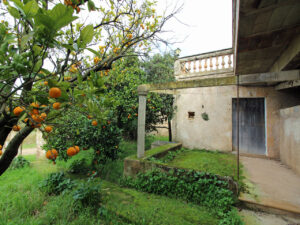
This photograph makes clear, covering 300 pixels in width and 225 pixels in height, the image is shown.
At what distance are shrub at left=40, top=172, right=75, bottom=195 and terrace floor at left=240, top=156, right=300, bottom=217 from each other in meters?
3.97

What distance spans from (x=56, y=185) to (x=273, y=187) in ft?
16.9

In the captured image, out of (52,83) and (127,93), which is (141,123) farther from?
(52,83)

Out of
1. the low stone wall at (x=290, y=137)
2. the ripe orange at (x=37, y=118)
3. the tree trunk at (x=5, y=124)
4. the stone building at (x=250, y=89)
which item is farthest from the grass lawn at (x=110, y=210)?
the low stone wall at (x=290, y=137)

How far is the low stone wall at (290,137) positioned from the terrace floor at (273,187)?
0.83 ft

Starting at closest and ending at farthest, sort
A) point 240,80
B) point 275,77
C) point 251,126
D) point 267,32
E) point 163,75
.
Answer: point 267,32 → point 275,77 → point 240,80 → point 251,126 → point 163,75

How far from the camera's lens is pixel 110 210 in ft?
9.78

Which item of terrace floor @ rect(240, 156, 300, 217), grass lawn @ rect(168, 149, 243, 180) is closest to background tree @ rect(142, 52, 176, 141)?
grass lawn @ rect(168, 149, 243, 180)

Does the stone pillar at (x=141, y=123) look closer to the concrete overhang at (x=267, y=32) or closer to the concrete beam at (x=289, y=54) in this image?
the concrete overhang at (x=267, y=32)

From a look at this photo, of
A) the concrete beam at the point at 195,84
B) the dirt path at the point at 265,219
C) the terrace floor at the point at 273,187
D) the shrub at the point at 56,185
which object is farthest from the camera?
the shrub at the point at 56,185

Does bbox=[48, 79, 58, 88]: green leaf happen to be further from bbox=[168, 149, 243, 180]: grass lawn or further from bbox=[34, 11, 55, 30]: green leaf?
bbox=[168, 149, 243, 180]: grass lawn

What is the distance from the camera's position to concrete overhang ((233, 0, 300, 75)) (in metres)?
2.24

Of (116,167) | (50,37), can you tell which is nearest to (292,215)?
(50,37)

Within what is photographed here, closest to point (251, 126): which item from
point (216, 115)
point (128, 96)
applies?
point (216, 115)

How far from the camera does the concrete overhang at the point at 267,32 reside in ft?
7.34
